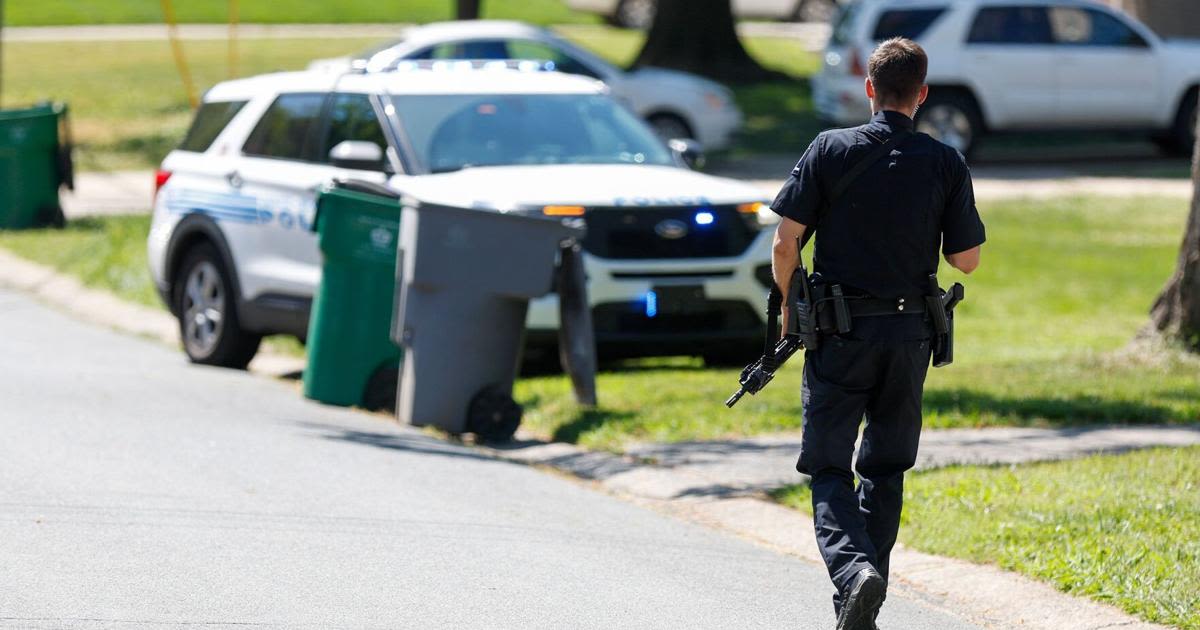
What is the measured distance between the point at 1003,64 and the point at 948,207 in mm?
15934

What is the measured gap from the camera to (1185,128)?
2105 centimetres

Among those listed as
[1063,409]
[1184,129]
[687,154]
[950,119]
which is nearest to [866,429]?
[1063,409]

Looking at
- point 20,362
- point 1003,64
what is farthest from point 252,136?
point 1003,64

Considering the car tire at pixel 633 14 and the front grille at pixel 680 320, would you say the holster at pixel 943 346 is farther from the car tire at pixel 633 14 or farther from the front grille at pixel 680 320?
the car tire at pixel 633 14

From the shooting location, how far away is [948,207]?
510cm

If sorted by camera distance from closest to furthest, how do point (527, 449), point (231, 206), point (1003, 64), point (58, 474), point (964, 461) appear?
point (58, 474) → point (964, 461) → point (527, 449) → point (231, 206) → point (1003, 64)

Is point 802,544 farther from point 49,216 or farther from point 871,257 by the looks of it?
point 49,216

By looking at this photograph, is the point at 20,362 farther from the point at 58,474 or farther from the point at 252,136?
the point at 58,474

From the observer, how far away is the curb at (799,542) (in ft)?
18.8

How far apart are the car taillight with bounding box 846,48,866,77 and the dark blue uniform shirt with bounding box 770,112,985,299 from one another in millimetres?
15134

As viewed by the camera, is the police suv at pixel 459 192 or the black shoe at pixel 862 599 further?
the police suv at pixel 459 192

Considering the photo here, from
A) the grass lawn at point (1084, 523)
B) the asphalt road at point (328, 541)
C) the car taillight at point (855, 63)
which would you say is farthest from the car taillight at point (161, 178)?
the car taillight at point (855, 63)

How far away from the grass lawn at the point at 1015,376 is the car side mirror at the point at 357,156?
4.88ft

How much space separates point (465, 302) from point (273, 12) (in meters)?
33.2
